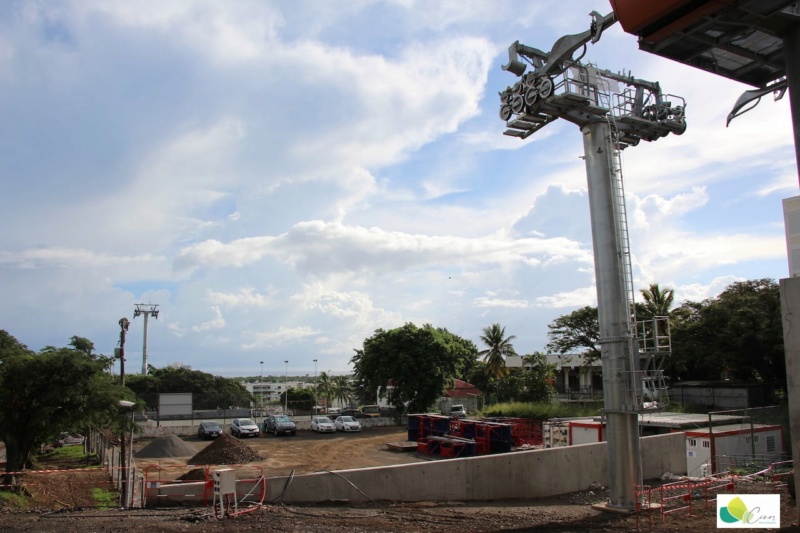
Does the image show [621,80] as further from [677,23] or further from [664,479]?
[664,479]

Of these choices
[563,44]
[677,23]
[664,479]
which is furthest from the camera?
[664,479]

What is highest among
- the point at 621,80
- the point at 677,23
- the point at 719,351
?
the point at 621,80

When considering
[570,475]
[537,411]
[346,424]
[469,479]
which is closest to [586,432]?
[570,475]

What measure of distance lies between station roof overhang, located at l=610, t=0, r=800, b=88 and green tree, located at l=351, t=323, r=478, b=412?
132ft

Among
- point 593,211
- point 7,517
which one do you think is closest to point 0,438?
point 7,517

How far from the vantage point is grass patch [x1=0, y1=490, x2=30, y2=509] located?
16436 millimetres

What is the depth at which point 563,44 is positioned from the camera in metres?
16.0

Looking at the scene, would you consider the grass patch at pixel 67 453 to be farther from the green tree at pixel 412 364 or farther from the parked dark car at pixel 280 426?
the green tree at pixel 412 364

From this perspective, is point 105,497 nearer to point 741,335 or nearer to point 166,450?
point 166,450

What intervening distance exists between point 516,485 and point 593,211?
26.5 ft

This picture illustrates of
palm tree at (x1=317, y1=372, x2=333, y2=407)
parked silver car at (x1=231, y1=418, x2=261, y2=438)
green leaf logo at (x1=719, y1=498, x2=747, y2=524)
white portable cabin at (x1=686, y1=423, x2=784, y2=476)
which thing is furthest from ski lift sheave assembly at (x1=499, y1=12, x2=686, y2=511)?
palm tree at (x1=317, y1=372, x2=333, y2=407)

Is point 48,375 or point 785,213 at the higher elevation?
point 785,213

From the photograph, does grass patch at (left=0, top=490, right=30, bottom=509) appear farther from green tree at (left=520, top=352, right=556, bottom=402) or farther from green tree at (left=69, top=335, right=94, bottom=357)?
green tree at (left=520, top=352, right=556, bottom=402)

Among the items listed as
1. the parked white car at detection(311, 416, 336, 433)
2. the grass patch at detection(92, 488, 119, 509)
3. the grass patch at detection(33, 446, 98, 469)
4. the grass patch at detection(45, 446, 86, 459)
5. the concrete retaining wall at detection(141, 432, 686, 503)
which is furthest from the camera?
the parked white car at detection(311, 416, 336, 433)
